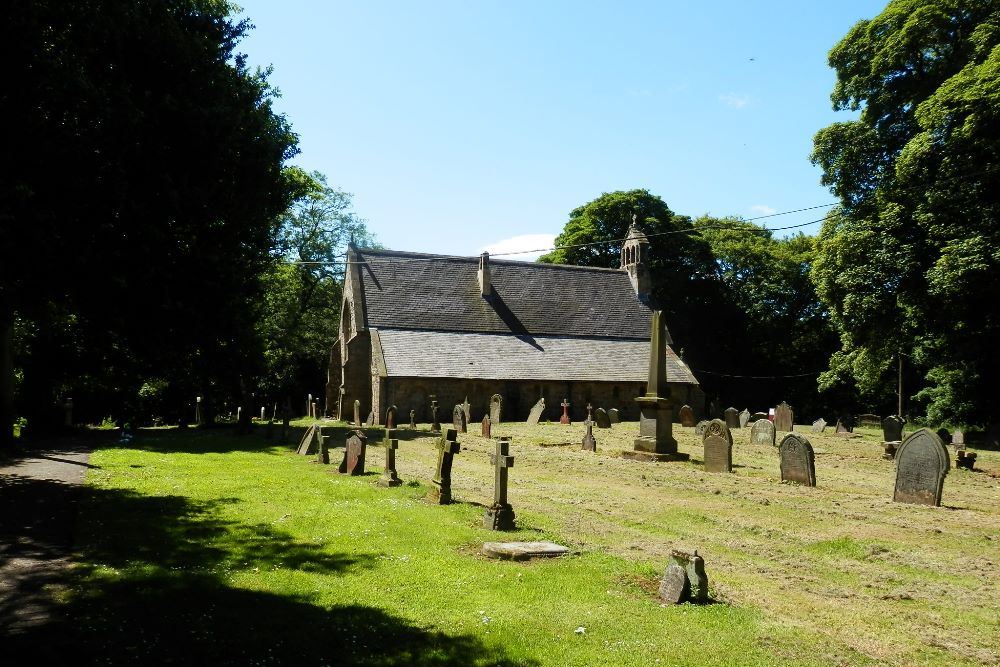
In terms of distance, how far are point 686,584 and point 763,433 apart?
18.0 meters

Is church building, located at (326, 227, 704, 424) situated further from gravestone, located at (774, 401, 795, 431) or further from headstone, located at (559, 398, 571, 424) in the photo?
gravestone, located at (774, 401, 795, 431)

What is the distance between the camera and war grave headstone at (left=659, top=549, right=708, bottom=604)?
6.46 m

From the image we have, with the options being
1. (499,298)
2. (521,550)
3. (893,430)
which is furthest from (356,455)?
(499,298)

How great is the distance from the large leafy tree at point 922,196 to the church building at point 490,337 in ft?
35.5

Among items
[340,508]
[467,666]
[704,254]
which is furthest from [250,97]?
[704,254]

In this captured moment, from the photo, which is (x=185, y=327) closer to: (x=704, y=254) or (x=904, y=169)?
(x=904, y=169)

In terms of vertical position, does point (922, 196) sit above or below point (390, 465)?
above

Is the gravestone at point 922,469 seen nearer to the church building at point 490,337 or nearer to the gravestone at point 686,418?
the gravestone at point 686,418

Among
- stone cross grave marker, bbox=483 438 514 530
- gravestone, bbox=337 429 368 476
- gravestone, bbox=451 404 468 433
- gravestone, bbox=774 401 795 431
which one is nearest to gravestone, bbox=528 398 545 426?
gravestone, bbox=451 404 468 433

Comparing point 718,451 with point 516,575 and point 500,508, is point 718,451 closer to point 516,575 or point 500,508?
point 500,508

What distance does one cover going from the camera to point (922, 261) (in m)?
25.1

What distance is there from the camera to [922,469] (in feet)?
41.1

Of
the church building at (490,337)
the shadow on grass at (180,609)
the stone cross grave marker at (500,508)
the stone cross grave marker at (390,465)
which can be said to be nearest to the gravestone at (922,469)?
the stone cross grave marker at (500,508)

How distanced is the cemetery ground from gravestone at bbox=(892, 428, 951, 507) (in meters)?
0.80
